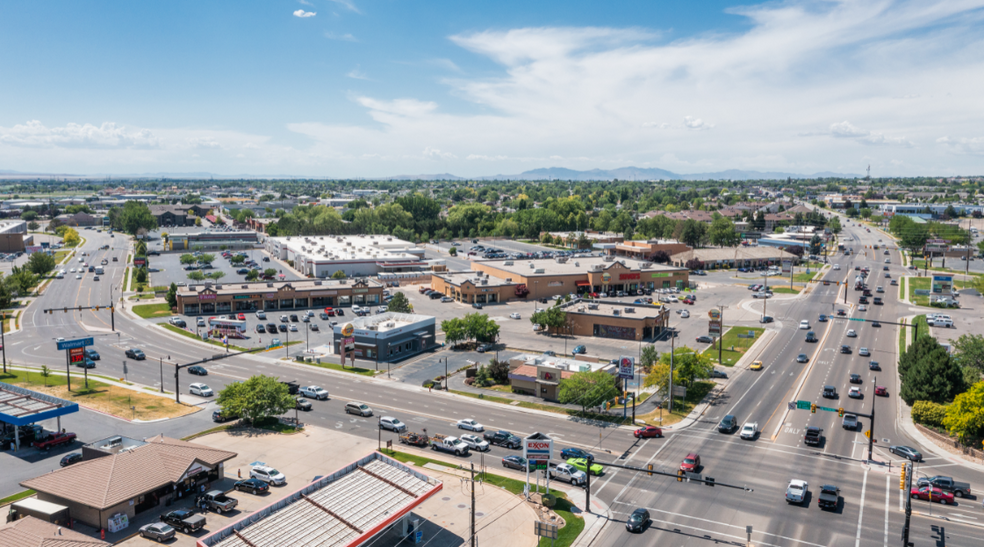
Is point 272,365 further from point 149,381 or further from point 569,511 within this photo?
point 569,511

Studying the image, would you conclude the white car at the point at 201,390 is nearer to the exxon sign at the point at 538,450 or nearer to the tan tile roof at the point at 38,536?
the tan tile roof at the point at 38,536

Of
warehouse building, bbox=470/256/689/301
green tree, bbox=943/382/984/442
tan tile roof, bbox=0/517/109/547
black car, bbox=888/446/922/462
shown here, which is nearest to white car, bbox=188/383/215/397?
tan tile roof, bbox=0/517/109/547

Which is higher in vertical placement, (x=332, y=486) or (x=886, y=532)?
(x=332, y=486)

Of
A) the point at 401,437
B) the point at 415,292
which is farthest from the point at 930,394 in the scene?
the point at 415,292

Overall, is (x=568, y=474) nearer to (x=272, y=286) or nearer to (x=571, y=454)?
(x=571, y=454)

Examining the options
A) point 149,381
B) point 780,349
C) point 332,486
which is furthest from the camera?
point 780,349

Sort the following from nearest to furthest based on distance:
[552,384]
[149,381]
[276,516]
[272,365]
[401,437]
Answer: [276,516], [401,437], [552,384], [149,381], [272,365]

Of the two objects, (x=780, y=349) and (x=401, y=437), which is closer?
(x=401, y=437)
